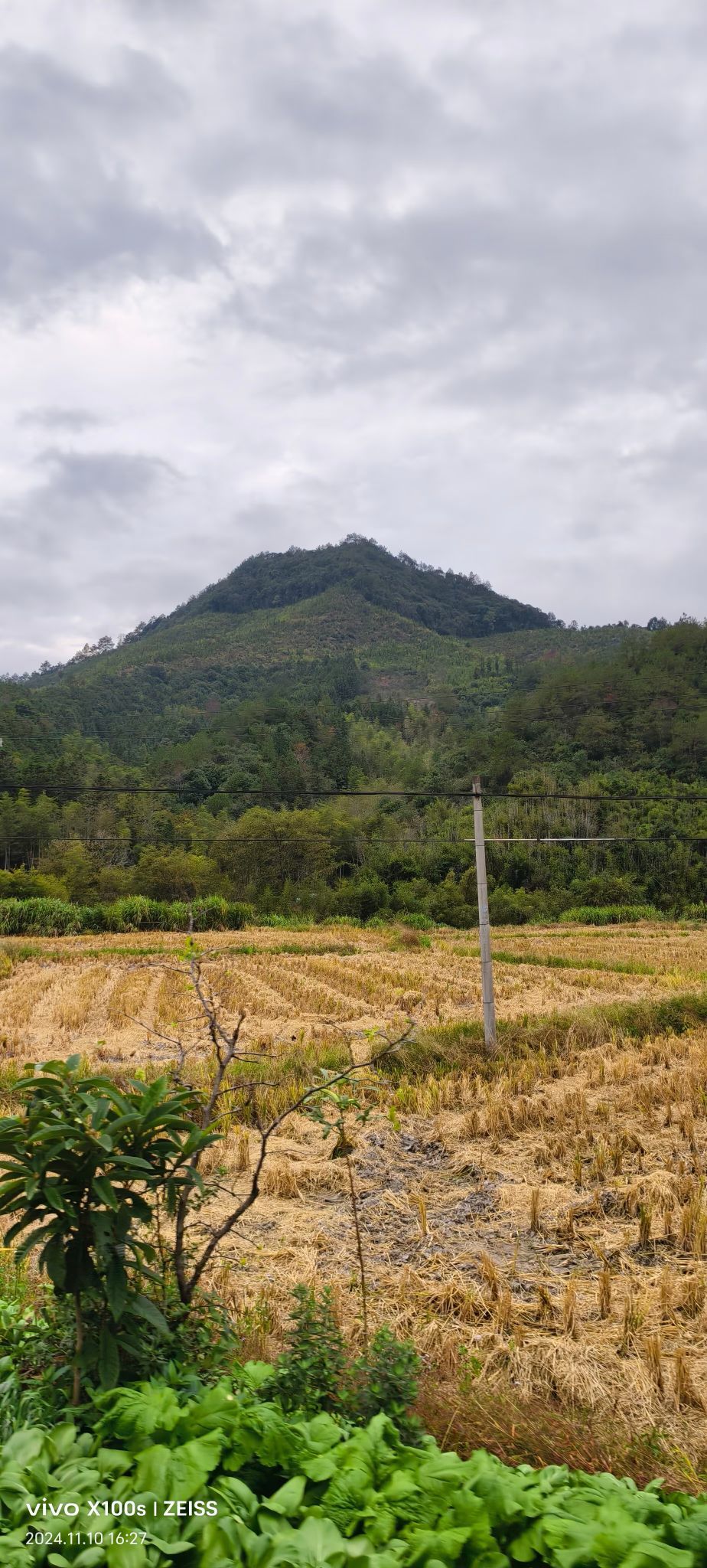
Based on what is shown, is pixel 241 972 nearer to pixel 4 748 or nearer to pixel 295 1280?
pixel 295 1280

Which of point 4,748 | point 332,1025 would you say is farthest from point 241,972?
point 4,748

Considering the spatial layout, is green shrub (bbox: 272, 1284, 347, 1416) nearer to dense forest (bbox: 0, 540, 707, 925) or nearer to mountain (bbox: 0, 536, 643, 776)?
dense forest (bbox: 0, 540, 707, 925)

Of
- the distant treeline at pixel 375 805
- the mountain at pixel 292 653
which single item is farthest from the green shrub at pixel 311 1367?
the mountain at pixel 292 653

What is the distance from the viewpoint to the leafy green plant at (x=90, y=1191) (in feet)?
8.37

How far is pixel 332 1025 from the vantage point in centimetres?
1395

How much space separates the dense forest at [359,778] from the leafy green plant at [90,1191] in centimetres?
1060

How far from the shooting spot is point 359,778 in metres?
69.9

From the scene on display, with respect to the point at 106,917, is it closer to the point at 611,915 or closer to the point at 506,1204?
the point at 611,915

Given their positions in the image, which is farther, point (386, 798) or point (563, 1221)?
point (386, 798)

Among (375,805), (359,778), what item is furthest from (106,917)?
(359,778)

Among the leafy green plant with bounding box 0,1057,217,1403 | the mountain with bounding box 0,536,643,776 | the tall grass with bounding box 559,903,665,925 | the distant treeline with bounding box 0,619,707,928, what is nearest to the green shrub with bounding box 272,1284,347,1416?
the leafy green plant with bounding box 0,1057,217,1403

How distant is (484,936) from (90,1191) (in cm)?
873

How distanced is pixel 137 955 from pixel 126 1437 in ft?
78.5

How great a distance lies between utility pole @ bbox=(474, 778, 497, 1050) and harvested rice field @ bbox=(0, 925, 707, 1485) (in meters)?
0.47
